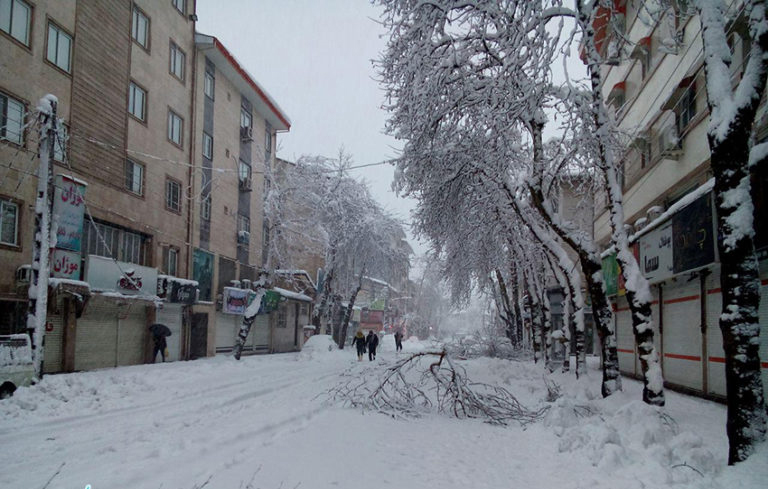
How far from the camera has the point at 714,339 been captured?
43.9 feet

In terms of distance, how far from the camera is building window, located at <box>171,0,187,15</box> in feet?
86.5

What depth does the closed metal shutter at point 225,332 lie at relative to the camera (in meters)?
30.5

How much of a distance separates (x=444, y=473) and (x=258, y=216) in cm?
3133

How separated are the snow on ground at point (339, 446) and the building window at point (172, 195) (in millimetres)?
13615

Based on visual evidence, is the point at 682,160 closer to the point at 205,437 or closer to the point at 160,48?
the point at 205,437

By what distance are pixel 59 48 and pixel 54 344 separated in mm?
9460

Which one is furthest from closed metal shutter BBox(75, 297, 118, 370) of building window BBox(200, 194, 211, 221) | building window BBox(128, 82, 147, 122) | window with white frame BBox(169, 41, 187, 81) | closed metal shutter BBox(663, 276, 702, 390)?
closed metal shutter BBox(663, 276, 702, 390)

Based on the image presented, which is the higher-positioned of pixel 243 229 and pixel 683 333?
pixel 243 229

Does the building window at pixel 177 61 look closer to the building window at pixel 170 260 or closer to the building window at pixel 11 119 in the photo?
the building window at pixel 170 260

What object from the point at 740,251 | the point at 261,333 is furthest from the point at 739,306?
the point at 261,333

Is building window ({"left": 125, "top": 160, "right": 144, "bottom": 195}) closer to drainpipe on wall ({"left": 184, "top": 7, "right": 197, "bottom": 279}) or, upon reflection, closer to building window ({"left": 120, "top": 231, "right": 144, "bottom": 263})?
building window ({"left": 120, "top": 231, "right": 144, "bottom": 263})

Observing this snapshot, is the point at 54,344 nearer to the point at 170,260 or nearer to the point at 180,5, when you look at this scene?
the point at 170,260

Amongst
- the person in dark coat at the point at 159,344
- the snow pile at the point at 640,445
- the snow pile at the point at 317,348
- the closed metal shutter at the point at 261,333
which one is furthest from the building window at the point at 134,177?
the snow pile at the point at 640,445

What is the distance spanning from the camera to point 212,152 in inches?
1165
